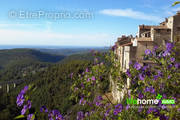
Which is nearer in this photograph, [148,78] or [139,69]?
[148,78]

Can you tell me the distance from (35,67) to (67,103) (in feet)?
421

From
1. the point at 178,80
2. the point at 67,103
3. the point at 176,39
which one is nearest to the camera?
the point at 178,80

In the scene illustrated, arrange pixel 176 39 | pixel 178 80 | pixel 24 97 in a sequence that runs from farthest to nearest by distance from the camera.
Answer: pixel 176 39
pixel 178 80
pixel 24 97

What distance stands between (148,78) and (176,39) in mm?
1062

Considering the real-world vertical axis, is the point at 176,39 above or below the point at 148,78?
above

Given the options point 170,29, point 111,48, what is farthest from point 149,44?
point 111,48

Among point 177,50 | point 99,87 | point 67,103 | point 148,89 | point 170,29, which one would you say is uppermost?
point 170,29

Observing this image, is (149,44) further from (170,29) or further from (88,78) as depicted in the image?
(88,78)

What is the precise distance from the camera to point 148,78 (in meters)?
2.85

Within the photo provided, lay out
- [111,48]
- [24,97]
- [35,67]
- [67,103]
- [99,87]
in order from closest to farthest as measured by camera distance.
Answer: [24,97], [99,87], [111,48], [67,103], [35,67]

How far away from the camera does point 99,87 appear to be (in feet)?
13.6

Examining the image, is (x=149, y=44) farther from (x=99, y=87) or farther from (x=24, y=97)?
(x=24, y=97)

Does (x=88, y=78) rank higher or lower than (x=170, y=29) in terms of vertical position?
lower

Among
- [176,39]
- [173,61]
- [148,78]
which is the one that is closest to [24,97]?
[148,78]
